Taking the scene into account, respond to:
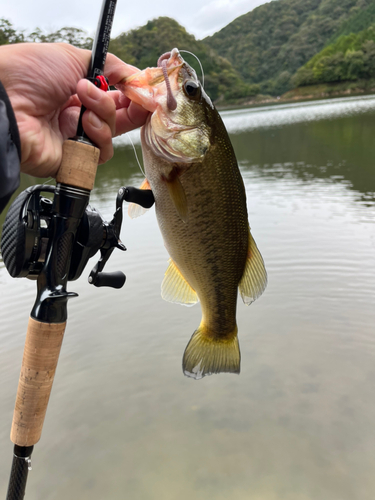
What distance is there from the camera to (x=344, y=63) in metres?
78.4

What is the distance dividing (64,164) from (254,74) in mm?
117165

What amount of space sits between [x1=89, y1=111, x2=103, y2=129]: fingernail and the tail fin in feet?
3.29

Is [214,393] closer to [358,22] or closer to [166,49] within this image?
[166,49]

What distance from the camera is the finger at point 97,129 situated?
136cm

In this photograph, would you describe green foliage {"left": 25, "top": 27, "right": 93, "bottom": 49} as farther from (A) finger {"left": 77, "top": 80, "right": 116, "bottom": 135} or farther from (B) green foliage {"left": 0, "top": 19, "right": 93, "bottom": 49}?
(A) finger {"left": 77, "top": 80, "right": 116, "bottom": 135}

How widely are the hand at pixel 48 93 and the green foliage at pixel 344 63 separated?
283 ft

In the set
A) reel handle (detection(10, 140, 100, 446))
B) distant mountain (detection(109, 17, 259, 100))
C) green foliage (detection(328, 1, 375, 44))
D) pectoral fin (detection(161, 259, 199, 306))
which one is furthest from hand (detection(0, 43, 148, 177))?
green foliage (detection(328, 1, 375, 44))

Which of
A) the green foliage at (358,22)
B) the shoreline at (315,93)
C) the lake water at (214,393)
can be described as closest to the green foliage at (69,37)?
the shoreline at (315,93)

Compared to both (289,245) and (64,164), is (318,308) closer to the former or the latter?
(289,245)

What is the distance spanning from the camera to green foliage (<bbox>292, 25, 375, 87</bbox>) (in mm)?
74750

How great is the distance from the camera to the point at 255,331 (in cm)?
390

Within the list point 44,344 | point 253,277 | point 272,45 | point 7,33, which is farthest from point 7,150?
point 272,45

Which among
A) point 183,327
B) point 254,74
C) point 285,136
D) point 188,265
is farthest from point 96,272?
point 254,74

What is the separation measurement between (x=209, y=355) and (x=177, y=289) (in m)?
0.33
